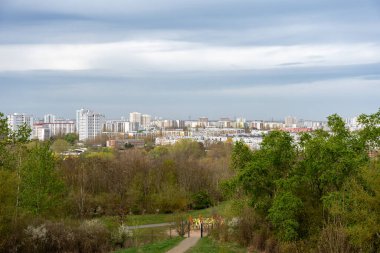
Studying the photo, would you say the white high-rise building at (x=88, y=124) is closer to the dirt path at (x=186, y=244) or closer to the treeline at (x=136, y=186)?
the treeline at (x=136, y=186)

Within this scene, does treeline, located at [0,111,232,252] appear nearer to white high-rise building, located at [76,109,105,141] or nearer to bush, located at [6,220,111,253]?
bush, located at [6,220,111,253]

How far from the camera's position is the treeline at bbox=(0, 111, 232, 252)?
19.7 metres

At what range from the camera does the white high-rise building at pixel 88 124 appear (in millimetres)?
146750

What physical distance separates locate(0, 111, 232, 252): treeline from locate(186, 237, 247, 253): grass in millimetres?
4131

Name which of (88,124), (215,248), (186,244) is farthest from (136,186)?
(88,124)

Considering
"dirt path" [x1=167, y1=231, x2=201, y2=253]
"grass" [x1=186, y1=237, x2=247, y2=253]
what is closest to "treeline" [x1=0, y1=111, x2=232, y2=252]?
"dirt path" [x1=167, y1=231, x2=201, y2=253]

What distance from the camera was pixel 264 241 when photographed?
58.1ft

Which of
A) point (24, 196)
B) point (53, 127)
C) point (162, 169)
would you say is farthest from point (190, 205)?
point (53, 127)

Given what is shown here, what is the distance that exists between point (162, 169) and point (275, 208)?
26.4 m

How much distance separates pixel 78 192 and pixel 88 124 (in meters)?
114

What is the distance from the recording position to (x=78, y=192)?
3562 cm

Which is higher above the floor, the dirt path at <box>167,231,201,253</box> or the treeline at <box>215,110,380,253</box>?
the treeline at <box>215,110,380,253</box>

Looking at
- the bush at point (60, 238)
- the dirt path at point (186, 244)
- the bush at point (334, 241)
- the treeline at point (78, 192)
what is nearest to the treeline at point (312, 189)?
the bush at point (334, 241)

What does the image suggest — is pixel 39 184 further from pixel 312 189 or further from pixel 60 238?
pixel 312 189
